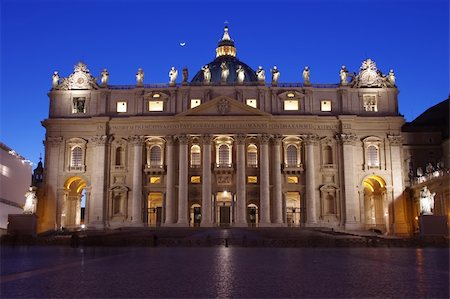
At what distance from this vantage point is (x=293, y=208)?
67.4m

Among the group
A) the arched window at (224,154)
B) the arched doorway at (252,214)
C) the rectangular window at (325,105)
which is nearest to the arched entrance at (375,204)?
the rectangular window at (325,105)

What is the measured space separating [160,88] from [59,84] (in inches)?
515

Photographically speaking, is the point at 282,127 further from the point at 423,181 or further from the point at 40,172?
the point at 40,172

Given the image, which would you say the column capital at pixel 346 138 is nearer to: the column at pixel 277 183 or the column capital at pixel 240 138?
the column at pixel 277 183

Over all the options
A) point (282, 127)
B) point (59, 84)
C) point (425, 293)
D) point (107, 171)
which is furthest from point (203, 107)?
point (425, 293)

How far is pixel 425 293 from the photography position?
11.8 meters

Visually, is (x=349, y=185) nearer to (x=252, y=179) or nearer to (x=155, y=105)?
(x=252, y=179)

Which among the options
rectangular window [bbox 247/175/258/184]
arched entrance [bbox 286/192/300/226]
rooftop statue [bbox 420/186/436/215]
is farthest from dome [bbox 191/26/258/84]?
rooftop statue [bbox 420/186/436/215]

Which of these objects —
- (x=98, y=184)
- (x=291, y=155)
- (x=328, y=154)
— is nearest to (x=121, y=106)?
(x=98, y=184)

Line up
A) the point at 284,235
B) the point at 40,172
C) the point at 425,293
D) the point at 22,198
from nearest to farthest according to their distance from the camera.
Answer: the point at 425,293, the point at 284,235, the point at 40,172, the point at 22,198

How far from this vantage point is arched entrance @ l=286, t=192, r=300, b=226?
66688 mm

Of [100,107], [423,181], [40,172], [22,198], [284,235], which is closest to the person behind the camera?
[284,235]

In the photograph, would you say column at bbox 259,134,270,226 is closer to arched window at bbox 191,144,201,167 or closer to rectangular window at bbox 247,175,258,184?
rectangular window at bbox 247,175,258,184

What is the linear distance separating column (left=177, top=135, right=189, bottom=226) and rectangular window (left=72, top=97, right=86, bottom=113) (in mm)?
13455
